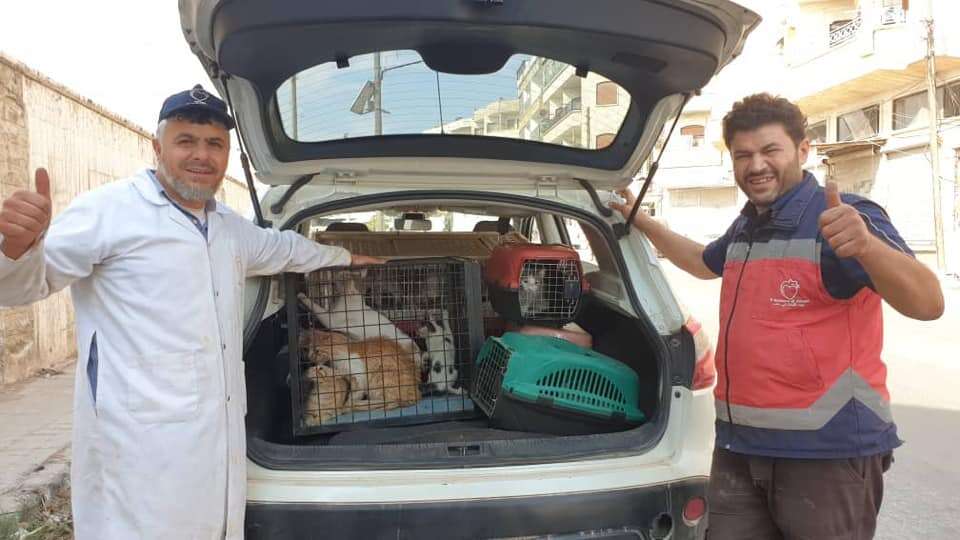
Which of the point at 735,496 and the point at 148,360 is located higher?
the point at 148,360

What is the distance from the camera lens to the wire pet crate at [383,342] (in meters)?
2.47

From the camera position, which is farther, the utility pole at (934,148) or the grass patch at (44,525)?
the utility pole at (934,148)

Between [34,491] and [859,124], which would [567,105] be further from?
[859,124]

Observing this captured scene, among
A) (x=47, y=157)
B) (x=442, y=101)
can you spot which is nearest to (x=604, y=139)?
(x=442, y=101)

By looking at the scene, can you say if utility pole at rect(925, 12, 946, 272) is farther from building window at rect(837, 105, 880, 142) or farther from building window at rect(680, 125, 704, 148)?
building window at rect(680, 125, 704, 148)

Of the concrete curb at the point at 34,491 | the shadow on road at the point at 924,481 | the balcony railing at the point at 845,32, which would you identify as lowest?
the shadow on road at the point at 924,481

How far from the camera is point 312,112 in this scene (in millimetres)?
2354

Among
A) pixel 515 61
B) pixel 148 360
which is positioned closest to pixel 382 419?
pixel 148 360

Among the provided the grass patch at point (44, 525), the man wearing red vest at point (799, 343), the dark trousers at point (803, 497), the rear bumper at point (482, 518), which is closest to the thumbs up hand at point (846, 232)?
the man wearing red vest at point (799, 343)

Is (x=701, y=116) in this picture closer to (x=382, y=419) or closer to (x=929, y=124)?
(x=929, y=124)

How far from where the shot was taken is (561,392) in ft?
7.53

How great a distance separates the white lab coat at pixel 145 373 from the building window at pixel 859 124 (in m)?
23.6

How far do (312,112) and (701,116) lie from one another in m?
34.4

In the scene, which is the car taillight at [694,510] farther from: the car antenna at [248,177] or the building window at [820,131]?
the building window at [820,131]
